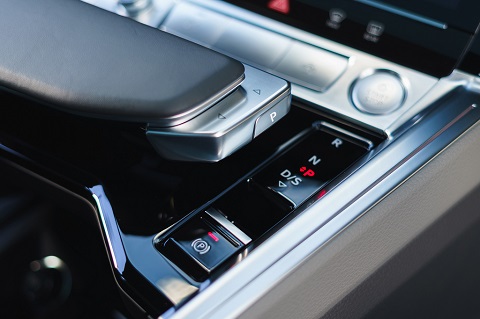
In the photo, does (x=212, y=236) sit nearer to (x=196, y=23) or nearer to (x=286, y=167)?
(x=286, y=167)

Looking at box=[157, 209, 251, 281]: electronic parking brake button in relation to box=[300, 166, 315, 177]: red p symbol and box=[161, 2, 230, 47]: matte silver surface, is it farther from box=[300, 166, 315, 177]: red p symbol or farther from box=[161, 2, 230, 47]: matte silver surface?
box=[161, 2, 230, 47]: matte silver surface

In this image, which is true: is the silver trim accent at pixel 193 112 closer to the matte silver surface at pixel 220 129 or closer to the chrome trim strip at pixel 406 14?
the matte silver surface at pixel 220 129

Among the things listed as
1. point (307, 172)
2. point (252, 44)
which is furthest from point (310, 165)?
point (252, 44)

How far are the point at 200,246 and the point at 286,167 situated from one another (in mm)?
93

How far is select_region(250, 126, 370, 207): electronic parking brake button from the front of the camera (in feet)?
1.45

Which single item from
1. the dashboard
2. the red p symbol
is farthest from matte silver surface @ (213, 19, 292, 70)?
the red p symbol

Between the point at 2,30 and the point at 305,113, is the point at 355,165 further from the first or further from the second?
the point at 2,30

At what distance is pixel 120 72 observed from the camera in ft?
1.41

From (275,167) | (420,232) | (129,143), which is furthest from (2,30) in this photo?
(420,232)

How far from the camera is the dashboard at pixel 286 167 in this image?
40 cm

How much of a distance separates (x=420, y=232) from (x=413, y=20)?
164mm

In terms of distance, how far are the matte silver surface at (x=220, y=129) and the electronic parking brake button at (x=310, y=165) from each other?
0.04m

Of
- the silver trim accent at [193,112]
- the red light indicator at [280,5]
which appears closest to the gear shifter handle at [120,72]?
the silver trim accent at [193,112]

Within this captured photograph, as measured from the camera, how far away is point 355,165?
0.44 meters
